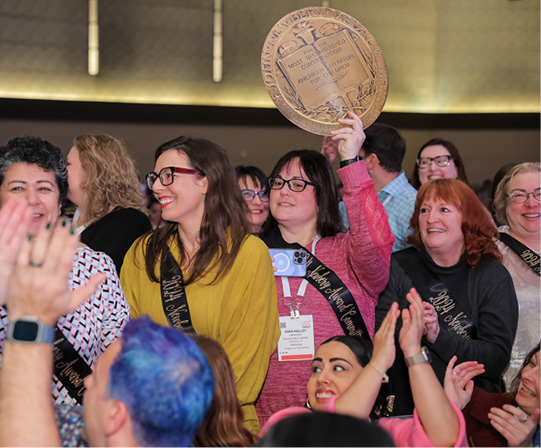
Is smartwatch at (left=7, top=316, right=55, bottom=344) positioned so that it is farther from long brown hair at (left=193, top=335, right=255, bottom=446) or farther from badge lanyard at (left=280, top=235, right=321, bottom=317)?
badge lanyard at (left=280, top=235, right=321, bottom=317)

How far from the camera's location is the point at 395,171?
3791mm

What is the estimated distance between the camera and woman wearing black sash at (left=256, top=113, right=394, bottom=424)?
2.50 metres

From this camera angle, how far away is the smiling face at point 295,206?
2.79 metres

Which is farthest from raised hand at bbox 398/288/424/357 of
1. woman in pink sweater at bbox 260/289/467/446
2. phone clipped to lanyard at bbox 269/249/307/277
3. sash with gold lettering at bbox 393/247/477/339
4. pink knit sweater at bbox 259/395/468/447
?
sash with gold lettering at bbox 393/247/477/339

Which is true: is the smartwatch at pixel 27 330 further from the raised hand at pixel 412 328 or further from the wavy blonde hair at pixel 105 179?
the wavy blonde hair at pixel 105 179

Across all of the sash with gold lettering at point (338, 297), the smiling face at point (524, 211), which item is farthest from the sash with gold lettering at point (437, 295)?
the smiling face at point (524, 211)

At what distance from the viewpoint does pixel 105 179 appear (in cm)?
307

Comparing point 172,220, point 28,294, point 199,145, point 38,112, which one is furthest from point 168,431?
point 38,112

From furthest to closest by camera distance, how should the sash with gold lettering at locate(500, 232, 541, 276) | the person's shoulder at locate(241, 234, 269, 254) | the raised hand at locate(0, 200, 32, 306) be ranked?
the sash with gold lettering at locate(500, 232, 541, 276), the person's shoulder at locate(241, 234, 269, 254), the raised hand at locate(0, 200, 32, 306)

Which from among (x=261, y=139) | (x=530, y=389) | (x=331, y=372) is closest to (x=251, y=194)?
(x=331, y=372)

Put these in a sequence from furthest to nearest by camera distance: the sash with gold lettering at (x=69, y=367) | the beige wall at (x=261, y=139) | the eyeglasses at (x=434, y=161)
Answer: the beige wall at (x=261, y=139), the eyeglasses at (x=434, y=161), the sash with gold lettering at (x=69, y=367)

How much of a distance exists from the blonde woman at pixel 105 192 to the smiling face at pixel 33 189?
73 cm

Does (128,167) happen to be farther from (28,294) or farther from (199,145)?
(28,294)

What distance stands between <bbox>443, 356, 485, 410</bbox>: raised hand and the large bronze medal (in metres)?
0.99
